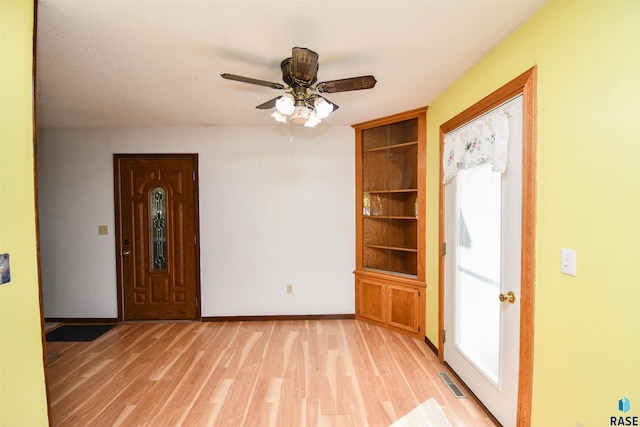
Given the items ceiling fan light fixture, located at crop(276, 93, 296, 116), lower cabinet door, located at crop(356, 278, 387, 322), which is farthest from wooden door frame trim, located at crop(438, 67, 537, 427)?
lower cabinet door, located at crop(356, 278, 387, 322)

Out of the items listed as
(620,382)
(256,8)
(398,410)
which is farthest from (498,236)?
(256,8)

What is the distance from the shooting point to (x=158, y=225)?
357 cm

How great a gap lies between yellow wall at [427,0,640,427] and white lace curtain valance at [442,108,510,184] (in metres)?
0.24

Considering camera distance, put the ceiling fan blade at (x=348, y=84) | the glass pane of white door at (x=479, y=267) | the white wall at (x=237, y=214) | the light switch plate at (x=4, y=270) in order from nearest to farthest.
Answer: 1. the light switch plate at (x=4, y=270)
2. the ceiling fan blade at (x=348, y=84)
3. the glass pane of white door at (x=479, y=267)
4. the white wall at (x=237, y=214)

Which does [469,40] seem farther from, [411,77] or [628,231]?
[628,231]

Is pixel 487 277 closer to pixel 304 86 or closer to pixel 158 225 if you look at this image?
pixel 304 86

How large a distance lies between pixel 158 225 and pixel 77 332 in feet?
4.96

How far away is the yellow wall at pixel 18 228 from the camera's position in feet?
3.85

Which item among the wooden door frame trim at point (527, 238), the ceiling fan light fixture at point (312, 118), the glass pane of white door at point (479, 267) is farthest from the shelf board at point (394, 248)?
the ceiling fan light fixture at point (312, 118)

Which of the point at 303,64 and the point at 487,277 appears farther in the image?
the point at 487,277

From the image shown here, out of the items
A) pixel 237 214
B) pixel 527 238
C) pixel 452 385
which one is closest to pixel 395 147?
pixel 527 238

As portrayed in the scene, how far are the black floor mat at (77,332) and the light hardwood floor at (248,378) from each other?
5.5 inches

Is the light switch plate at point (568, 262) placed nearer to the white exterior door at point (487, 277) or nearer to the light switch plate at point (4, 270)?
the white exterior door at point (487, 277)

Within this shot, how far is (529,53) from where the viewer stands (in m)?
1.50
